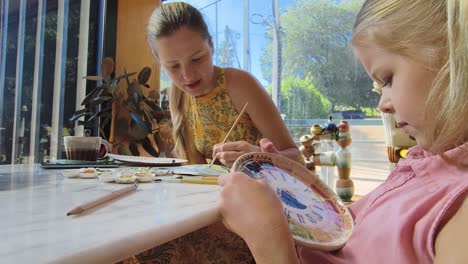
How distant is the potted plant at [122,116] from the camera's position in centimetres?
202

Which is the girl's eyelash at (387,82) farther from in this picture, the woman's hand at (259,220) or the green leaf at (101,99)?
the green leaf at (101,99)

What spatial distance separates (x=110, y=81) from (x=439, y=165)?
1.90 meters

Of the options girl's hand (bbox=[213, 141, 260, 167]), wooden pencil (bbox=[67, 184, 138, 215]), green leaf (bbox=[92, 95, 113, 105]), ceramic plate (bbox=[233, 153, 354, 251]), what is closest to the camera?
wooden pencil (bbox=[67, 184, 138, 215])

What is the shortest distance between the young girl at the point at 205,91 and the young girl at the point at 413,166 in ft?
2.04

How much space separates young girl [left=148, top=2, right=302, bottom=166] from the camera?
46.1 inches

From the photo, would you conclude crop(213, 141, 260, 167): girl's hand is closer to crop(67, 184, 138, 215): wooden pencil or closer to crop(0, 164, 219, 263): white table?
crop(0, 164, 219, 263): white table

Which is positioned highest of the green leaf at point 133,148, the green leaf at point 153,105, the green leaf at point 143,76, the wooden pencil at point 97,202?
the green leaf at point 143,76

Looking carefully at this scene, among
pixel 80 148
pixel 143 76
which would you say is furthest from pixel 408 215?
pixel 143 76

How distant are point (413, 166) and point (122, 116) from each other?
1870 millimetres

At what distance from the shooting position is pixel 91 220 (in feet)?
1.14

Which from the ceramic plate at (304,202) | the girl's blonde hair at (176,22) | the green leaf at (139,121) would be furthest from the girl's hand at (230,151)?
the green leaf at (139,121)

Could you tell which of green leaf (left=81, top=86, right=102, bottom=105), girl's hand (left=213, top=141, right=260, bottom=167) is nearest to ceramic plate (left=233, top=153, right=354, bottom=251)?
girl's hand (left=213, top=141, right=260, bottom=167)

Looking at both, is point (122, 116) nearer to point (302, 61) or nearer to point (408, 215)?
point (302, 61)

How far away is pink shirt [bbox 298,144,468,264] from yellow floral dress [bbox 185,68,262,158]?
71cm
